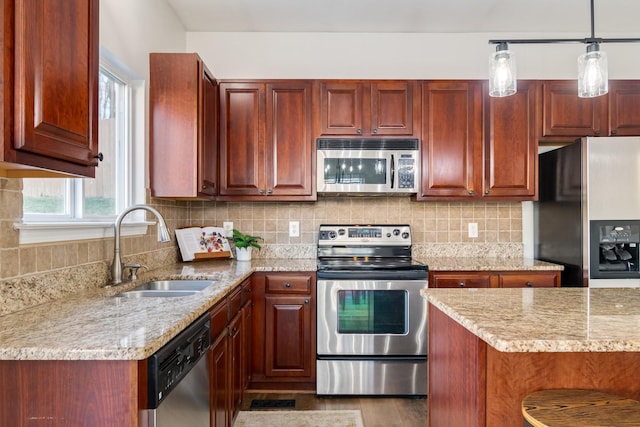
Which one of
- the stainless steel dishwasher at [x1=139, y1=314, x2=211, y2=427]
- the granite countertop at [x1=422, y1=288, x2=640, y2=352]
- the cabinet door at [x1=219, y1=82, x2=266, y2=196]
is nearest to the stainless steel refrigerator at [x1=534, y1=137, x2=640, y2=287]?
the granite countertop at [x1=422, y1=288, x2=640, y2=352]

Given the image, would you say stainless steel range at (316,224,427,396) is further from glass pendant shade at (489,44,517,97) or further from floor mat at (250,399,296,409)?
glass pendant shade at (489,44,517,97)

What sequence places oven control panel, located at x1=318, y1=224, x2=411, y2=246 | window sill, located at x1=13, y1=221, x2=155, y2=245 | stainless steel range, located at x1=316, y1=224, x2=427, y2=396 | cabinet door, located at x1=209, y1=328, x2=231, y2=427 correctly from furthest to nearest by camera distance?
1. oven control panel, located at x1=318, y1=224, x2=411, y2=246
2. stainless steel range, located at x1=316, y1=224, x2=427, y2=396
3. cabinet door, located at x1=209, y1=328, x2=231, y2=427
4. window sill, located at x1=13, y1=221, x2=155, y2=245

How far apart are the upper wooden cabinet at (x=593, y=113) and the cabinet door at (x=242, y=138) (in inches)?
82.8

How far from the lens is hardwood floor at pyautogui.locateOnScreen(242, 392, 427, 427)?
7.85ft

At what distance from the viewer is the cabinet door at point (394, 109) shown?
2967mm

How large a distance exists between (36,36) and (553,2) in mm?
3185

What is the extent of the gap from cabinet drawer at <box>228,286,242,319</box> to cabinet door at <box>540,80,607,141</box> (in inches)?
96.2

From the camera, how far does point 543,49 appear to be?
3346 mm

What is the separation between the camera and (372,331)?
106 inches

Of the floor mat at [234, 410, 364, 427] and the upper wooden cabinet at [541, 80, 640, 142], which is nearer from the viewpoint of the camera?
the floor mat at [234, 410, 364, 427]

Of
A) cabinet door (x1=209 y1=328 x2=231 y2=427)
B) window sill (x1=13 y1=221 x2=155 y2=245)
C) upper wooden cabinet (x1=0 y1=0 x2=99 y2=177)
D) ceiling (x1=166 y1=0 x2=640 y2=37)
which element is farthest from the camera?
ceiling (x1=166 y1=0 x2=640 y2=37)

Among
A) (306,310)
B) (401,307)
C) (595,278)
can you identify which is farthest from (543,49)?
(306,310)

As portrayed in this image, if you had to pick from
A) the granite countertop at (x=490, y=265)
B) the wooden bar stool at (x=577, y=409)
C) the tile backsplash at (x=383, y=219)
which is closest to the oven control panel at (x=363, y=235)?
the tile backsplash at (x=383, y=219)

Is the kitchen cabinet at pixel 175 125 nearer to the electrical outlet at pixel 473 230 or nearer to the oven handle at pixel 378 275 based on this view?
the oven handle at pixel 378 275
